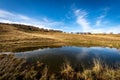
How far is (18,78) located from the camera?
28.5 feet

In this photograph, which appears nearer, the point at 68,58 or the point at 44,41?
the point at 68,58

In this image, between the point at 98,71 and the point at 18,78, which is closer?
the point at 18,78

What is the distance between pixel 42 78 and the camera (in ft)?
29.6

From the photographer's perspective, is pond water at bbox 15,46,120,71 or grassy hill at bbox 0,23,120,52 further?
grassy hill at bbox 0,23,120,52

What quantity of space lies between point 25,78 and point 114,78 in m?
6.25

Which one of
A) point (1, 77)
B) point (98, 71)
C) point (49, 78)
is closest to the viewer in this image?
point (1, 77)

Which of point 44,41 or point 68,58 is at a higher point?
point 68,58

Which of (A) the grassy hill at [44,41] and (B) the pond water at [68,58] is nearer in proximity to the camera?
(B) the pond water at [68,58]

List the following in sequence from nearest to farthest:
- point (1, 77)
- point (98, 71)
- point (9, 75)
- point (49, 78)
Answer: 1. point (1, 77)
2. point (9, 75)
3. point (49, 78)
4. point (98, 71)

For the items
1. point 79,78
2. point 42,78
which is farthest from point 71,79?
point 42,78

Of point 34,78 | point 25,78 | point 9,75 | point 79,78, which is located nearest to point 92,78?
point 79,78

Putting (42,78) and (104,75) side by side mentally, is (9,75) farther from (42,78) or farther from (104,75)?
(104,75)

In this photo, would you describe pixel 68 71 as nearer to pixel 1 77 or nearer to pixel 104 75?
pixel 104 75

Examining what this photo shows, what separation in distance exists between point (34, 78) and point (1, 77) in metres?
2.19
